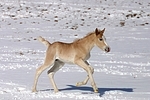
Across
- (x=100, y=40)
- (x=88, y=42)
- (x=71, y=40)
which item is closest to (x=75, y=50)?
(x=88, y=42)

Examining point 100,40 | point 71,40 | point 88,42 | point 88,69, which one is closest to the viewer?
point 88,69

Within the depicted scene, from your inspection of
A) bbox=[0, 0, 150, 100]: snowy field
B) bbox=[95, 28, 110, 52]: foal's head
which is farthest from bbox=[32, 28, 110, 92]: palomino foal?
bbox=[0, 0, 150, 100]: snowy field

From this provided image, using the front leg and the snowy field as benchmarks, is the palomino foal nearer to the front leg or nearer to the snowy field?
the front leg

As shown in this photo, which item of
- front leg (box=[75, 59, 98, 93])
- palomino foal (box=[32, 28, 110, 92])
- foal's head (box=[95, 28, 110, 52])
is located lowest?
front leg (box=[75, 59, 98, 93])

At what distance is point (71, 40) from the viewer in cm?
→ 2395

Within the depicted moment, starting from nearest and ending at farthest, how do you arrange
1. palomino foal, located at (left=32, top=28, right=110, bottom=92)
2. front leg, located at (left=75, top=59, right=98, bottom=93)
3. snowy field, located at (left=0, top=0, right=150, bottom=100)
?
front leg, located at (left=75, top=59, right=98, bottom=93)
palomino foal, located at (left=32, top=28, right=110, bottom=92)
snowy field, located at (left=0, top=0, right=150, bottom=100)

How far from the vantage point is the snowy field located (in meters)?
10.8

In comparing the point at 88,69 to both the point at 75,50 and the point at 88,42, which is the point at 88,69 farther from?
the point at 88,42

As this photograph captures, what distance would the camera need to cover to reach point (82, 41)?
10648 millimetres

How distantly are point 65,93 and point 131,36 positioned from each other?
53.6 feet

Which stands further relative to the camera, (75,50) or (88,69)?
(75,50)

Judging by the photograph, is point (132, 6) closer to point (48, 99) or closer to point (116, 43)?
point (116, 43)

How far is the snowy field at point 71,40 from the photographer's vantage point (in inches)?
424

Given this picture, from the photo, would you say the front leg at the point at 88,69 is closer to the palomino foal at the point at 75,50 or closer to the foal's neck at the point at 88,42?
the palomino foal at the point at 75,50
